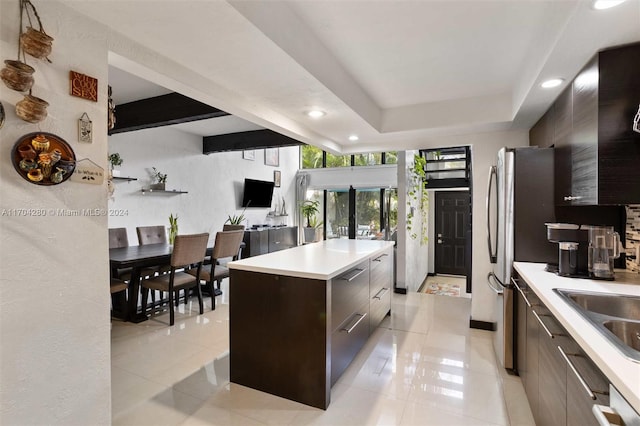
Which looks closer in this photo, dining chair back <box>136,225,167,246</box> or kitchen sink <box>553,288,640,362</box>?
kitchen sink <box>553,288,640,362</box>

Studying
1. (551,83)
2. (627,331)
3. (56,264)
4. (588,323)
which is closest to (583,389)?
(588,323)

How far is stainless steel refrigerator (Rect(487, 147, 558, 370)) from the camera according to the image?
2.40m

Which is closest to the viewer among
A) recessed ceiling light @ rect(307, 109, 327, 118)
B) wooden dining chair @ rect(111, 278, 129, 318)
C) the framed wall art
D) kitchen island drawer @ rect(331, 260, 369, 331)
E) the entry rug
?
kitchen island drawer @ rect(331, 260, 369, 331)

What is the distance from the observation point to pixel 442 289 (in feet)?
17.8

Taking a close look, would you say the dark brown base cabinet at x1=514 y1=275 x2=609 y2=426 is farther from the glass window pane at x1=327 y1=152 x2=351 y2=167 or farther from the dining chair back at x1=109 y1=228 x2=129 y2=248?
the glass window pane at x1=327 y1=152 x2=351 y2=167

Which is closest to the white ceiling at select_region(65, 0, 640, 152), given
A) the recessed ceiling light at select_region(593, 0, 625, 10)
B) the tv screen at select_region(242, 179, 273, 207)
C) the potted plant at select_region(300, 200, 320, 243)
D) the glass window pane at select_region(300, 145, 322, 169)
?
the recessed ceiling light at select_region(593, 0, 625, 10)

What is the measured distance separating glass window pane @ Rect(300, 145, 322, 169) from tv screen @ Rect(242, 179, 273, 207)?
6.42ft

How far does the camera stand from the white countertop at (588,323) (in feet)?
2.85

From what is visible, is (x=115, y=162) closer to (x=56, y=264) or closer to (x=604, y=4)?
(x=56, y=264)

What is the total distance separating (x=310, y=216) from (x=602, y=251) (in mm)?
7168

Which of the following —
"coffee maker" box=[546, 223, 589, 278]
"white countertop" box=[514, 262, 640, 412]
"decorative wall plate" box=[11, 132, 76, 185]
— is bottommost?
"white countertop" box=[514, 262, 640, 412]

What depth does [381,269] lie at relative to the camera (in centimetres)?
343

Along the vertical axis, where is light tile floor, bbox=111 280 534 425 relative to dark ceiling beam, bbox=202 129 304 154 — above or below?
below

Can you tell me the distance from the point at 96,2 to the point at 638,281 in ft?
10.7
